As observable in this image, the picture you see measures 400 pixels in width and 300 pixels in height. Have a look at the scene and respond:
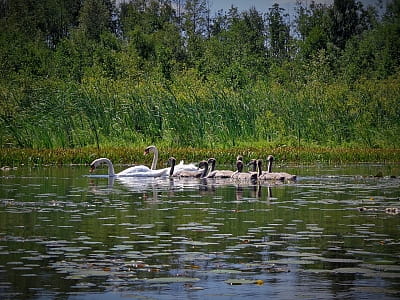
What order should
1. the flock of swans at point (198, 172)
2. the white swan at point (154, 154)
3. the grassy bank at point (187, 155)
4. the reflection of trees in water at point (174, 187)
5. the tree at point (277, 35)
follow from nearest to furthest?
the reflection of trees in water at point (174, 187)
the flock of swans at point (198, 172)
the white swan at point (154, 154)
the grassy bank at point (187, 155)
the tree at point (277, 35)

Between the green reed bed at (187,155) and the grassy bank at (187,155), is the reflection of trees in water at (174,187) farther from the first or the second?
the grassy bank at (187,155)

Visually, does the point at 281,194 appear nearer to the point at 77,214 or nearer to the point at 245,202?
the point at 245,202

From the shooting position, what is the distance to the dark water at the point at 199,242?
906cm

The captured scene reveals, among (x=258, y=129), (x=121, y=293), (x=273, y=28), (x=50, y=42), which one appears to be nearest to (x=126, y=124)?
(x=258, y=129)

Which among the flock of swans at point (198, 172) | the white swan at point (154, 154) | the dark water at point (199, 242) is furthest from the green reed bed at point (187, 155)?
the dark water at point (199, 242)

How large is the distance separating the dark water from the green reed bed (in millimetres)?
7838

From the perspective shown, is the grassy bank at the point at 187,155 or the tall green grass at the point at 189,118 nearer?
the grassy bank at the point at 187,155

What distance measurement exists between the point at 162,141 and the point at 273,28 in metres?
38.8

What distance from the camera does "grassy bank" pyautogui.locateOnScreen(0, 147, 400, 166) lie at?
91.4ft

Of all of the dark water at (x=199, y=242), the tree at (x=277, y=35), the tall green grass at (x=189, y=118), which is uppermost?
the tree at (x=277, y=35)

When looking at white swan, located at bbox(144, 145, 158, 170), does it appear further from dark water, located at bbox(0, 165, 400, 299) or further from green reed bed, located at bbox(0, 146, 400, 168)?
dark water, located at bbox(0, 165, 400, 299)

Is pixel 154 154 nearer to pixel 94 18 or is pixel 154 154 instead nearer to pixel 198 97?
pixel 198 97

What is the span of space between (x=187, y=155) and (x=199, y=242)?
1711cm

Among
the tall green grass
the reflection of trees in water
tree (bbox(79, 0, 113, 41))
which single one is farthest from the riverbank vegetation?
tree (bbox(79, 0, 113, 41))
